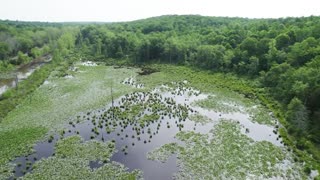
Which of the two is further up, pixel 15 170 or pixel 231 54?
pixel 231 54

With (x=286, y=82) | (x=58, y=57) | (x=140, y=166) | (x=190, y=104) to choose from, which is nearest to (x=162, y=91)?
(x=190, y=104)

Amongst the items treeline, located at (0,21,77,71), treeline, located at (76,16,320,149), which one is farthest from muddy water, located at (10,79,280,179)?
treeline, located at (0,21,77,71)

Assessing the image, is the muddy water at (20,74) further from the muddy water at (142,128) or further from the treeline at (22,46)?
the muddy water at (142,128)

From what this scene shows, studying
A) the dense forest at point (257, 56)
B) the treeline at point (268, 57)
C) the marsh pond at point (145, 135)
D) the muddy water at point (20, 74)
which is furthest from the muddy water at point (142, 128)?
the muddy water at point (20, 74)

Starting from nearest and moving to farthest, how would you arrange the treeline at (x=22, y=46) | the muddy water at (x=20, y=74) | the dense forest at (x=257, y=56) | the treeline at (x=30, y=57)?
the dense forest at (x=257, y=56) → the treeline at (x=30, y=57) → the muddy water at (x=20, y=74) → the treeline at (x=22, y=46)

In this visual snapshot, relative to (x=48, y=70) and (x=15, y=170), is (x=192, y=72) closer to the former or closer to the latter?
(x=48, y=70)
